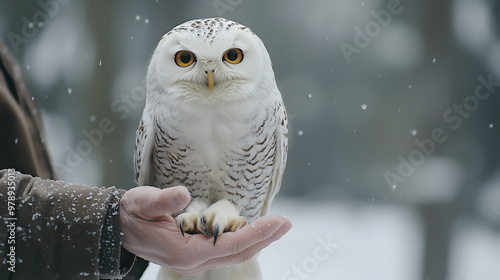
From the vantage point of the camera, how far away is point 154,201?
1.73 ft

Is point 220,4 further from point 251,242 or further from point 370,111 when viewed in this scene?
point 251,242

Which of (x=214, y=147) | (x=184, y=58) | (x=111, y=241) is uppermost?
(x=184, y=58)

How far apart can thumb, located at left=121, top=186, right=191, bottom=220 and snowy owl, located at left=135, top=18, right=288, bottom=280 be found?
69 millimetres

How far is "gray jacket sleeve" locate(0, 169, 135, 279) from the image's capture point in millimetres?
540

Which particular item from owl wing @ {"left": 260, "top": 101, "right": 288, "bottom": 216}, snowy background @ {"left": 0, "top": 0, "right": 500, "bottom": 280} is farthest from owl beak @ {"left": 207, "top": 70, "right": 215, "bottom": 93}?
snowy background @ {"left": 0, "top": 0, "right": 500, "bottom": 280}

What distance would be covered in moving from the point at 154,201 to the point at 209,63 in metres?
0.20

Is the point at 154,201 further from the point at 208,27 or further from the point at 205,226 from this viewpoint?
the point at 208,27

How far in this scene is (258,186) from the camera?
72 centimetres

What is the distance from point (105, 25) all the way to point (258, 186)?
0.83 meters

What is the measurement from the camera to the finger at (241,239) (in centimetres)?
56

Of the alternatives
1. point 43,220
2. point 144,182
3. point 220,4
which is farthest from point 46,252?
point 220,4

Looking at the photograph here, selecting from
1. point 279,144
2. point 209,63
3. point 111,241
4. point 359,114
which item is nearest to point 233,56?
point 209,63

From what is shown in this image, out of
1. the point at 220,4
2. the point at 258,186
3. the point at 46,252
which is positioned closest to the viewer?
the point at 46,252

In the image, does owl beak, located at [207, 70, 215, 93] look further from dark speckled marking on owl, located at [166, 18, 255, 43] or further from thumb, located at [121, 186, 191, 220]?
thumb, located at [121, 186, 191, 220]
